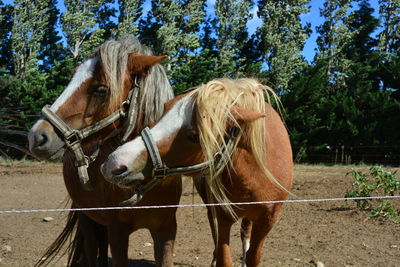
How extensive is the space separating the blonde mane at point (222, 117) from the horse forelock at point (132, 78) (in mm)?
502

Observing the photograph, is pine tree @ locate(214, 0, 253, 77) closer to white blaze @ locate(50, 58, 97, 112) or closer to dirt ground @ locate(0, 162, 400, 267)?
dirt ground @ locate(0, 162, 400, 267)

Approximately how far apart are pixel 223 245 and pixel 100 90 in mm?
1474

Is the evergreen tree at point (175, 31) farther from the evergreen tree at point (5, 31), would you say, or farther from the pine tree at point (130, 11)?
the evergreen tree at point (5, 31)

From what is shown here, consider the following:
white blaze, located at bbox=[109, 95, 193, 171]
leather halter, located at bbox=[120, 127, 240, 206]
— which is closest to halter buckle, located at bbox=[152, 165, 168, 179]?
leather halter, located at bbox=[120, 127, 240, 206]

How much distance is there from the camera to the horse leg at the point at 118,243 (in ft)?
8.28

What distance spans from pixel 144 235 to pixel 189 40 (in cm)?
1847

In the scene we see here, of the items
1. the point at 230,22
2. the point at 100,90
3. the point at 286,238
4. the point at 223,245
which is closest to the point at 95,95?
the point at 100,90

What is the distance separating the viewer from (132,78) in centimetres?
263

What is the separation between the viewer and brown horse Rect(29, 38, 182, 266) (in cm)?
241

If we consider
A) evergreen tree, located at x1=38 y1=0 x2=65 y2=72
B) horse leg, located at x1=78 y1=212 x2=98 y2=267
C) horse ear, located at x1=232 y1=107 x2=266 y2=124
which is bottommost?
horse leg, located at x1=78 y1=212 x2=98 y2=267

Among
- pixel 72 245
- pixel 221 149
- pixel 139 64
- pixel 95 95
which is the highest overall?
pixel 139 64

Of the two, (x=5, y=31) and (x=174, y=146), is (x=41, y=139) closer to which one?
(x=174, y=146)

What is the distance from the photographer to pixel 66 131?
238cm

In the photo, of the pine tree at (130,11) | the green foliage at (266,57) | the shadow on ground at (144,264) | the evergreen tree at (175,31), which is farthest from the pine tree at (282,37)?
the shadow on ground at (144,264)
